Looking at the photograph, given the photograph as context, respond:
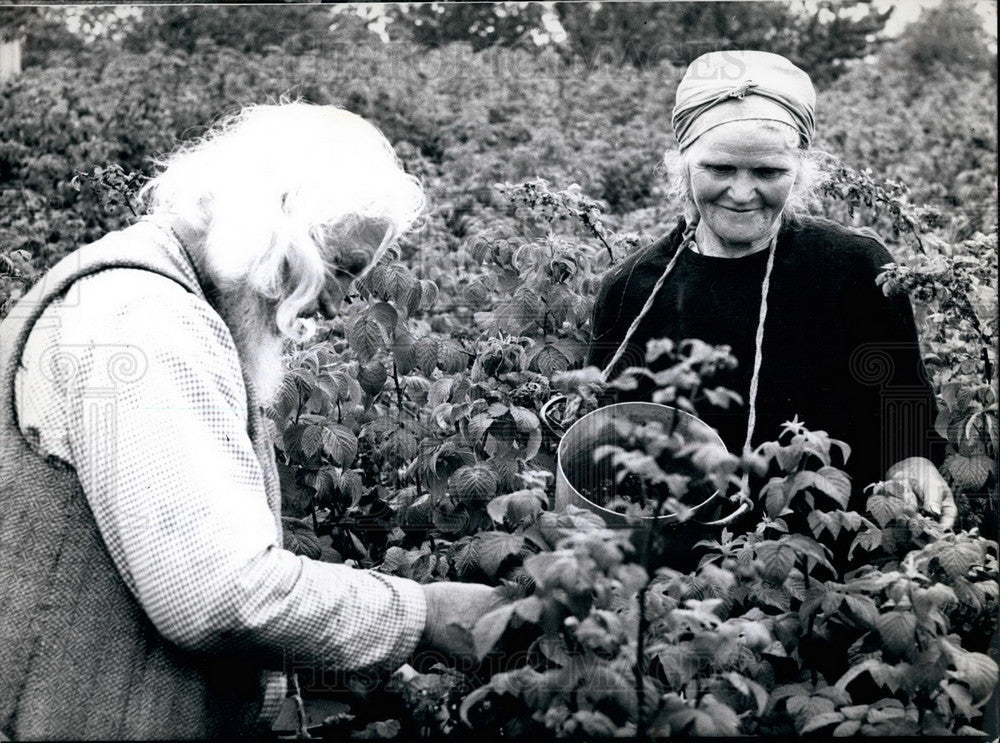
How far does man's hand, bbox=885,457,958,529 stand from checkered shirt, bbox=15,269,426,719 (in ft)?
3.63

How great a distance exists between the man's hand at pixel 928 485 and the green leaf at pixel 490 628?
913 millimetres

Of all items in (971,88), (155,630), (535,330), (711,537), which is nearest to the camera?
(155,630)

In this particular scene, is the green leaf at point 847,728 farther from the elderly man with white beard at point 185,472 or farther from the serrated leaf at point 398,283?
the serrated leaf at point 398,283

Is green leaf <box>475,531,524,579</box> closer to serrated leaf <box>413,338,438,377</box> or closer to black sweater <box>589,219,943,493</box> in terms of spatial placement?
black sweater <box>589,219,943,493</box>

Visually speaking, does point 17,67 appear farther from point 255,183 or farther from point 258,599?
point 258,599

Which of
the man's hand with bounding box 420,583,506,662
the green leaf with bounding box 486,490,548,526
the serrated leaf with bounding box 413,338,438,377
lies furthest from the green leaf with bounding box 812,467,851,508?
the serrated leaf with bounding box 413,338,438,377

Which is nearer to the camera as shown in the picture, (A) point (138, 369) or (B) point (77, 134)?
(A) point (138, 369)

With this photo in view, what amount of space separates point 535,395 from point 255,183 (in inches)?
30.1

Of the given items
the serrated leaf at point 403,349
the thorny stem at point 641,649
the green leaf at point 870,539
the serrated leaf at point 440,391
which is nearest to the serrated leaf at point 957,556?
the green leaf at point 870,539

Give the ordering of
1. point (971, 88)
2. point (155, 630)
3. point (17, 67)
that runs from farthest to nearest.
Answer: point (971, 88) → point (17, 67) → point (155, 630)

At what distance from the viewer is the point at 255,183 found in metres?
1.89

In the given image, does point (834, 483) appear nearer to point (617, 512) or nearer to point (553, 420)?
point (617, 512)

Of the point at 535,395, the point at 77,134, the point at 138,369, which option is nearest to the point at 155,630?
the point at 138,369

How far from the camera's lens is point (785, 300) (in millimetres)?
2342
